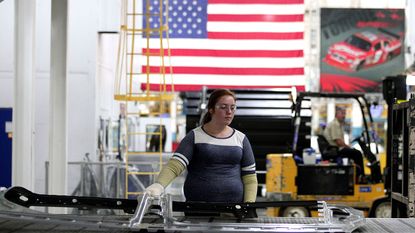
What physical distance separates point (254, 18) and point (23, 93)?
919 cm

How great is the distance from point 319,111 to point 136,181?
3071 cm

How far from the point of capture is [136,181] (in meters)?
15.1

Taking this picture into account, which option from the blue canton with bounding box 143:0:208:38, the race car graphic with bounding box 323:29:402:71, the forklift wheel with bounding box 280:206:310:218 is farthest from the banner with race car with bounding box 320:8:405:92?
the forklift wheel with bounding box 280:206:310:218

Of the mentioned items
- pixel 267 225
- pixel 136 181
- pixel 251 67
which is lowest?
pixel 136 181

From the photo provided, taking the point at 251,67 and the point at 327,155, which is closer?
the point at 327,155

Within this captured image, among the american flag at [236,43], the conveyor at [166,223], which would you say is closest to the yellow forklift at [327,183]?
the american flag at [236,43]

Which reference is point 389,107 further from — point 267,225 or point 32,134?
point 267,225

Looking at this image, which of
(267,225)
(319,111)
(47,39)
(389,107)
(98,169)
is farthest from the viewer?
(319,111)

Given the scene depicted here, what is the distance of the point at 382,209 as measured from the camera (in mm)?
14711

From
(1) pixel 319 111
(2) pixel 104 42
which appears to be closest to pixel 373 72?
(2) pixel 104 42

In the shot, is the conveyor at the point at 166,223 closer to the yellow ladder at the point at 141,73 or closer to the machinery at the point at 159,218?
the machinery at the point at 159,218

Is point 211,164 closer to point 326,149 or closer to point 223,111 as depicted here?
point 223,111

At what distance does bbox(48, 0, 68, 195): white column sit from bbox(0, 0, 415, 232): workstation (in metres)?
0.02

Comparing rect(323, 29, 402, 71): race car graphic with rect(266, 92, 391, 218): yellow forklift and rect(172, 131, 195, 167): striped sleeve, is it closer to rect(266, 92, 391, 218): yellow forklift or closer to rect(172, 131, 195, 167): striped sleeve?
rect(266, 92, 391, 218): yellow forklift
